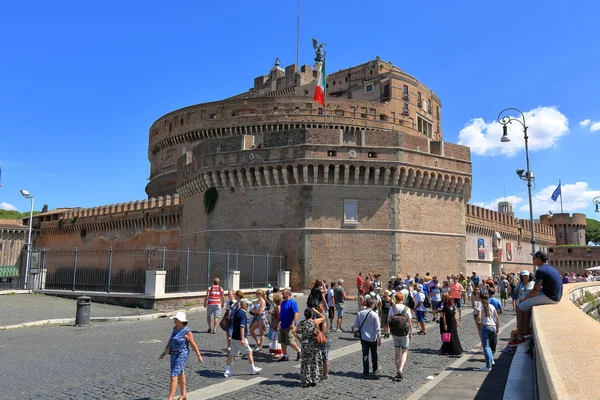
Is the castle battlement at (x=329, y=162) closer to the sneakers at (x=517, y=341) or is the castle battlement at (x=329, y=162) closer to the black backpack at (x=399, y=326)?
the black backpack at (x=399, y=326)

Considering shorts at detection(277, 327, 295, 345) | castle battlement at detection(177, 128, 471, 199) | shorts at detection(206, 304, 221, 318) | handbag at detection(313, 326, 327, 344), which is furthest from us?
castle battlement at detection(177, 128, 471, 199)

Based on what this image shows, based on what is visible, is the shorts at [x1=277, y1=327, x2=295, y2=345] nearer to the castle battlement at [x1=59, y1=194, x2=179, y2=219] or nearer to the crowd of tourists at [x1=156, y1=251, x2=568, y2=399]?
the crowd of tourists at [x1=156, y1=251, x2=568, y2=399]

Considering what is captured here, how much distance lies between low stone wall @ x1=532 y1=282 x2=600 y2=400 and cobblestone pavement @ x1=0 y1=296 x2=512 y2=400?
8.23ft

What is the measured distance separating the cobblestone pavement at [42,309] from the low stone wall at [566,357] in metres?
12.9

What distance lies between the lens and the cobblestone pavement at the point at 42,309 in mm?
13527

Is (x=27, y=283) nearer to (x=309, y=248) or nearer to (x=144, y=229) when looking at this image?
(x=309, y=248)

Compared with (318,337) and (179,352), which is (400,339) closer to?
(318,337)

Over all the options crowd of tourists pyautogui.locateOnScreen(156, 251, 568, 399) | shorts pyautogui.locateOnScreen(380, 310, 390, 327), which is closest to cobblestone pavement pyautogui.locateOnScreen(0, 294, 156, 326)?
crowd of tourists pyautogui.locateOnScreen(156, 251, 568, 399)

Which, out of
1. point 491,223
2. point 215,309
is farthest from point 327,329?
point 491,223

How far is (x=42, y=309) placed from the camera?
596 inches

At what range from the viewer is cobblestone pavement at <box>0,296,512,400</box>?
6398 millimetres

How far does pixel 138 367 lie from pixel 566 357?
685cm

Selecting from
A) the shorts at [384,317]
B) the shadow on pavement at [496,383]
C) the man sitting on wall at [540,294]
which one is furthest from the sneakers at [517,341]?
the shorts at [384,317]

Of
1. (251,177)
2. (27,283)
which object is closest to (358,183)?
(251,177)
